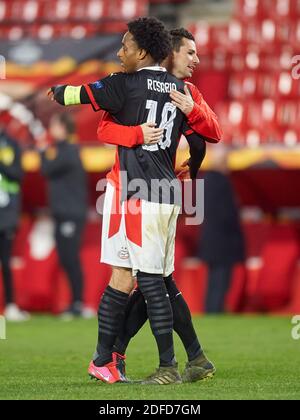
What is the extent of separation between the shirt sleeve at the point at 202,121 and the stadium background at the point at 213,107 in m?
4.54

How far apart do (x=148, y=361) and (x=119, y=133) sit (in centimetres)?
200

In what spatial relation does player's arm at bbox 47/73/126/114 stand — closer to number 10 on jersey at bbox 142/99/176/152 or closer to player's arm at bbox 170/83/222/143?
number 10 on jersey at bbox 142/99/176/152

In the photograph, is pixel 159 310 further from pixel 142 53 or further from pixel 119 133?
pixel 142 53

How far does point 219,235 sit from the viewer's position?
11625mm

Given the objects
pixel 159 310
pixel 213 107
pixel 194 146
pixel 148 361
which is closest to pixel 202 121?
pixel 194 146

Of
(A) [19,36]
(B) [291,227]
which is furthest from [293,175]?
(A) [19,36]

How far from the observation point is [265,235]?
12.0m

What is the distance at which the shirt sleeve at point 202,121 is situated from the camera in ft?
19.1

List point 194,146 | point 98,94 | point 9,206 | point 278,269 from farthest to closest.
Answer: point 278,269 → point 9,206 → point 194,146 → point 98,94

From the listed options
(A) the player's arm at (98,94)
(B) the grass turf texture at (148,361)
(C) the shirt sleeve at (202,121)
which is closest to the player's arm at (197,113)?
(C) the shirt sleeve at (202,121)

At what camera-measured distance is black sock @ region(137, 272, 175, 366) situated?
18.6 feet

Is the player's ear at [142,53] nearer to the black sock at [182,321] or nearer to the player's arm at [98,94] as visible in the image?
the player's arm at [98,94]

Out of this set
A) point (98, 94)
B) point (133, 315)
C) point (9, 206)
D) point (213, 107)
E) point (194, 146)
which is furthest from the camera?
point (213, 107)

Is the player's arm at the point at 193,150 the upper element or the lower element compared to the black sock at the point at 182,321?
upper
